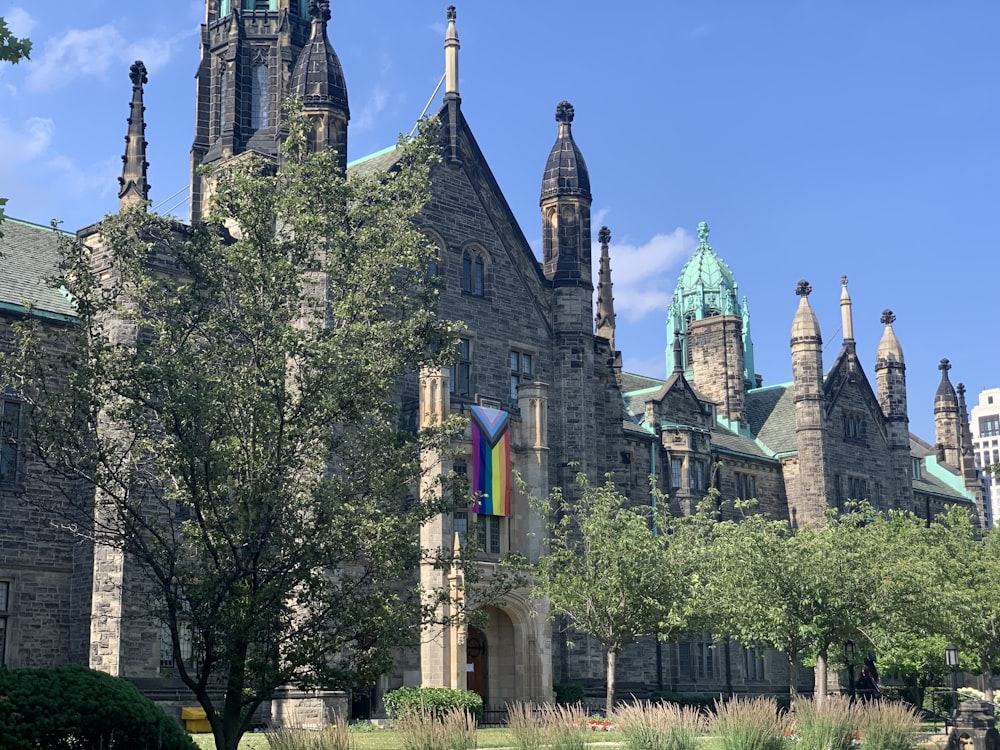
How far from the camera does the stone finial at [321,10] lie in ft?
116

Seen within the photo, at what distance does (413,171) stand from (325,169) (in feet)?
5.70

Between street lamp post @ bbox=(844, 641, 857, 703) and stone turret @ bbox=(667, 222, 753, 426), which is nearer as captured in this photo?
street lamp post @ bbox=(844, 641, 857, 703)

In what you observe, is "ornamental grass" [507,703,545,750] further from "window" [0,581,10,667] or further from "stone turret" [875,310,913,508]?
"stone turret" [875,310,913,508]

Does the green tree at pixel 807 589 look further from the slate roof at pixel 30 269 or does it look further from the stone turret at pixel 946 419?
the stone turret at pixel 946 419

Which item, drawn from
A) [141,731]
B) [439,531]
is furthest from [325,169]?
[439,531]

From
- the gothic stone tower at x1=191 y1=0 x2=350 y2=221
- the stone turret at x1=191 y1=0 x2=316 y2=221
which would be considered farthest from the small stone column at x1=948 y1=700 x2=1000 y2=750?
the stone turret at x1=191 y1=0 x2=316 y2=221

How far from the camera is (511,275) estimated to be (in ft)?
142

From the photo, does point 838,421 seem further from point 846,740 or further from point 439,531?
point 846,740

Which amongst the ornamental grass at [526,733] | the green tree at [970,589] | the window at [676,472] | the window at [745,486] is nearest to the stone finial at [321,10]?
the ornamental grass at [526,733]

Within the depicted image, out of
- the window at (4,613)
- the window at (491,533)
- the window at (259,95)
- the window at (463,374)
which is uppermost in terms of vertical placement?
the window at (259,95)

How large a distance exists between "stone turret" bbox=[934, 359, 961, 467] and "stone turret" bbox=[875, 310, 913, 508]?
14.6 m

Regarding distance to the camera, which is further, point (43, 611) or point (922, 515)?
point (922, 515)

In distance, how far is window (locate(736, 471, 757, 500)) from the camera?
59.1 metres

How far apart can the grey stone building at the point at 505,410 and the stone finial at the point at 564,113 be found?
64 millimetres
